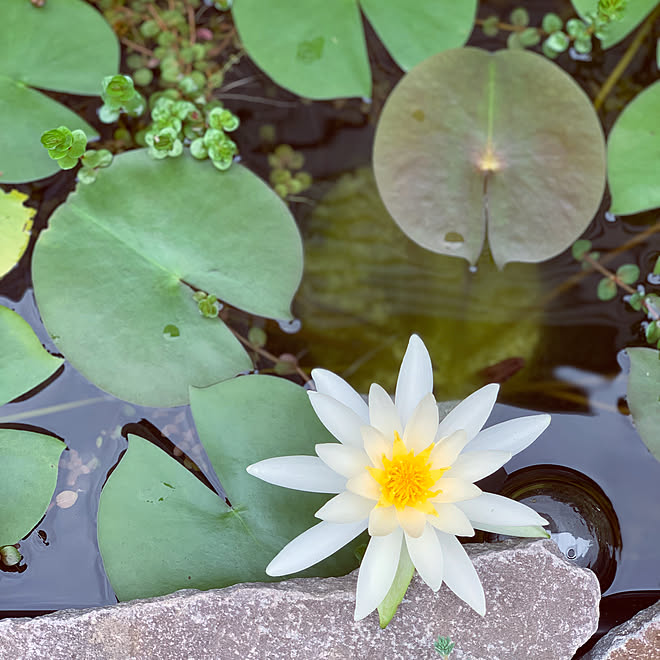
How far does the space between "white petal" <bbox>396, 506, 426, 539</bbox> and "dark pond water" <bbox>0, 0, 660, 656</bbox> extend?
0.59 m

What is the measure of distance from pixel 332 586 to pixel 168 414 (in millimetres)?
723

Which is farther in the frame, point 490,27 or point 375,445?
point 490,27

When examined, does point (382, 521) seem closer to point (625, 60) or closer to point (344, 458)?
point (344, 458)

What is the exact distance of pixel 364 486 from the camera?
1.37 meters

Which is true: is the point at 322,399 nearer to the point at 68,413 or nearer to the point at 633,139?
the point at 68,413

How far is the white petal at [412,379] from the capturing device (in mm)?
1495

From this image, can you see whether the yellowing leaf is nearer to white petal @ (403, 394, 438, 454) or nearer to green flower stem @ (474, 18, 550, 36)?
white petal @ (403, 394, 438, 454)

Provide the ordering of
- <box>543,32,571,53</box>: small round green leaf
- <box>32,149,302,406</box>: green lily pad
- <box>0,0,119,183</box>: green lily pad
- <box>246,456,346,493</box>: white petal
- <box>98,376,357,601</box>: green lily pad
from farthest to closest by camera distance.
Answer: <box>543,32,571,53</box>: small round green leaf, <box>0,0,119,183</box>: green lily pad, <box>32,149,302,406</box>: green lily pad, <box>98,376,357,601</box>: green lily pad, <box>246,456,346,493</box>: white petal

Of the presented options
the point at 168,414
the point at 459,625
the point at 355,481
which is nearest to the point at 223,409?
the point at 168,414

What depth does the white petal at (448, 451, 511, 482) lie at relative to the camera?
139 centimetres

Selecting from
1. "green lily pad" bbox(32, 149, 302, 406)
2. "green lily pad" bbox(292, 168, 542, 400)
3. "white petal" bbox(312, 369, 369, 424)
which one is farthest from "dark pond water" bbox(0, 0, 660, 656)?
"white petal" bbox(312, 369, 369, 424)

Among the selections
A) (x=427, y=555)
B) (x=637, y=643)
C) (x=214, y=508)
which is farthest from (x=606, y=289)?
(x=214, y=508)

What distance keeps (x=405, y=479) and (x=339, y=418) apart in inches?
8.0

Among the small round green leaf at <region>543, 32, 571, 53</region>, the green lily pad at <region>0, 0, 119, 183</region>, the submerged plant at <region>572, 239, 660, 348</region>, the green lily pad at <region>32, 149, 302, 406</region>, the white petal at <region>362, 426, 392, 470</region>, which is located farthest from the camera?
the small round green leaf at <region>543, 32, 571, 53</region>
